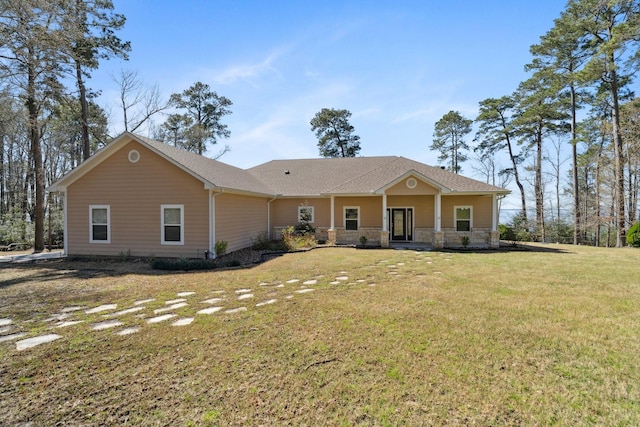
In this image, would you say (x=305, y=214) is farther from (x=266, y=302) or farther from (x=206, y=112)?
(x=206, y=112)

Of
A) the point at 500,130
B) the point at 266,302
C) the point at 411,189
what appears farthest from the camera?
the point at 500,130

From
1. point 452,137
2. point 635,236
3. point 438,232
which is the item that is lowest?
point 635,236

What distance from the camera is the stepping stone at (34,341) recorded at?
3.85 m

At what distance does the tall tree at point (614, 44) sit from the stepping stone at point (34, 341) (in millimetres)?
22580

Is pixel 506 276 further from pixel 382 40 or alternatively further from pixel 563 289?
pixel 382 40

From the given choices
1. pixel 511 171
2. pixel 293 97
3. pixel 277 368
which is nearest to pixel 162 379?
pixel 277 368

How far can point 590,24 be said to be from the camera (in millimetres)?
16906

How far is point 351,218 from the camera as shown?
16.4 metres

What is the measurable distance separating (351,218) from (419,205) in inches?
138

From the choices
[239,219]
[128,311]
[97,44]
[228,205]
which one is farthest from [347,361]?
[97,44]

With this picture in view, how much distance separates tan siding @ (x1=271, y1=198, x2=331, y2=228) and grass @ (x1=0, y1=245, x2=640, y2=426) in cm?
1047

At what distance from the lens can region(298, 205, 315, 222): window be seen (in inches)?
665

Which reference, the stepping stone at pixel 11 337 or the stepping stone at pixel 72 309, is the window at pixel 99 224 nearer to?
the stepping stone at pixel 72 309

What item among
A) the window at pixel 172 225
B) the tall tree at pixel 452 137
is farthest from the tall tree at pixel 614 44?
the window at pixel 172 225
